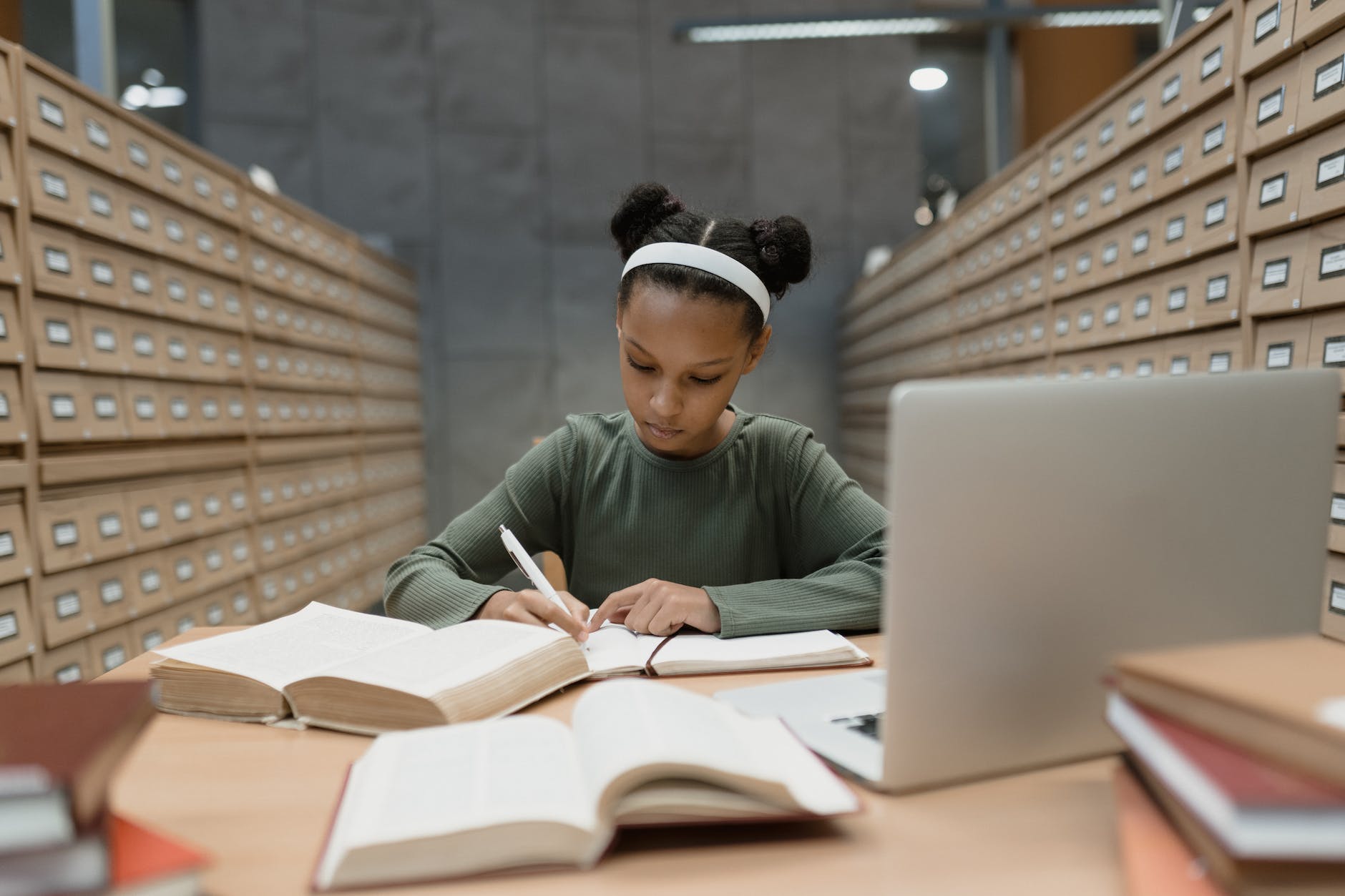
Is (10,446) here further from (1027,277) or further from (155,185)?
(1027,277)

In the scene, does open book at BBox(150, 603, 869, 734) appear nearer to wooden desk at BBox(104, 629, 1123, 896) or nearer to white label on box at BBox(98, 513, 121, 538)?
wooden desk at BBox(104, 629, 1123, 896)

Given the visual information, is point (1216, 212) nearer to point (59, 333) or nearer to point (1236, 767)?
point (1236, 767)

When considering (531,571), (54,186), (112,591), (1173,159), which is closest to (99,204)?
(54,186)

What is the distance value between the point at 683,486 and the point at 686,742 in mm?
861

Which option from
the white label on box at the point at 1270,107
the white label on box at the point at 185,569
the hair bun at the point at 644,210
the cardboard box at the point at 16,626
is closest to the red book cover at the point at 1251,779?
the hair bun at the point at 644,210

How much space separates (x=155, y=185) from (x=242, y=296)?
640 millimetres

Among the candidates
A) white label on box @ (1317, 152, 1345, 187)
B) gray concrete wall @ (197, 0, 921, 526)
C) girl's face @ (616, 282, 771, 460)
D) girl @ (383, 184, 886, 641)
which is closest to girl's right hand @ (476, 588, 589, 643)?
girl @ (383, 184, 886, 641)

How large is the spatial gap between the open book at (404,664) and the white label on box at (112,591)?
158cm

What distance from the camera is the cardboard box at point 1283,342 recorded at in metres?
1.67

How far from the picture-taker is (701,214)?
4.38 feet

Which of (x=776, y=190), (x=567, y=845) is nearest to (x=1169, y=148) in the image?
(x=567, y=845)

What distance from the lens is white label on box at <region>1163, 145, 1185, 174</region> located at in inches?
81.4

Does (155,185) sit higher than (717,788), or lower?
higher

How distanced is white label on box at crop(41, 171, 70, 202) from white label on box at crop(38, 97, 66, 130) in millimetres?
119
